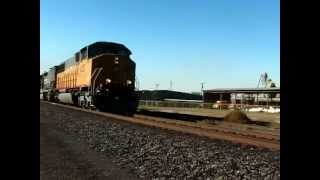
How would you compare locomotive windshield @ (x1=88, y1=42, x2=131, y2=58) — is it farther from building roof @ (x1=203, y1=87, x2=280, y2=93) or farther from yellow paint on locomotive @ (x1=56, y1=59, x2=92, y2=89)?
building roof @ (x1=203, y1=87, x2=280, y2=93)

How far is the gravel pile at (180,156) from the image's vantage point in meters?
9.77

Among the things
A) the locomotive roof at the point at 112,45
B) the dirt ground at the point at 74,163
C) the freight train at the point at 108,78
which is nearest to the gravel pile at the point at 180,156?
the dirt ground at the point at 74,163

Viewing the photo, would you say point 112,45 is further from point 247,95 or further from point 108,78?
point 247,95

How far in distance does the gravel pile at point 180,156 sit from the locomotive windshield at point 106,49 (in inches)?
610

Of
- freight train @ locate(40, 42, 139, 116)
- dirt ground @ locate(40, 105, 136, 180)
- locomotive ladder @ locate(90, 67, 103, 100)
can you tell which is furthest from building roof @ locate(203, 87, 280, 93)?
dirt ground @ locate(40, 105, 136, 180)

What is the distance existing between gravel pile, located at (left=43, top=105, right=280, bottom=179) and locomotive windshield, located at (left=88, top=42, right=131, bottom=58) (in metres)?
15.5

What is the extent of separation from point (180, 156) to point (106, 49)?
23081 mm

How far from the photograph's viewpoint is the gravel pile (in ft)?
32.1

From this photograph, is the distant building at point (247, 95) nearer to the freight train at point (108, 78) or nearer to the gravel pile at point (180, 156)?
the freight train at point (108, 78)

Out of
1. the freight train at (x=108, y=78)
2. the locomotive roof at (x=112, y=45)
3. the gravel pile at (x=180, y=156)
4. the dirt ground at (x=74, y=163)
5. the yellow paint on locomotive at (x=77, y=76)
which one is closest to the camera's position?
the dirt ground at (x=74, y=163)

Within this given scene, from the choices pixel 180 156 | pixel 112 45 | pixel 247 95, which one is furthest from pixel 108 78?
pixel 247 95
